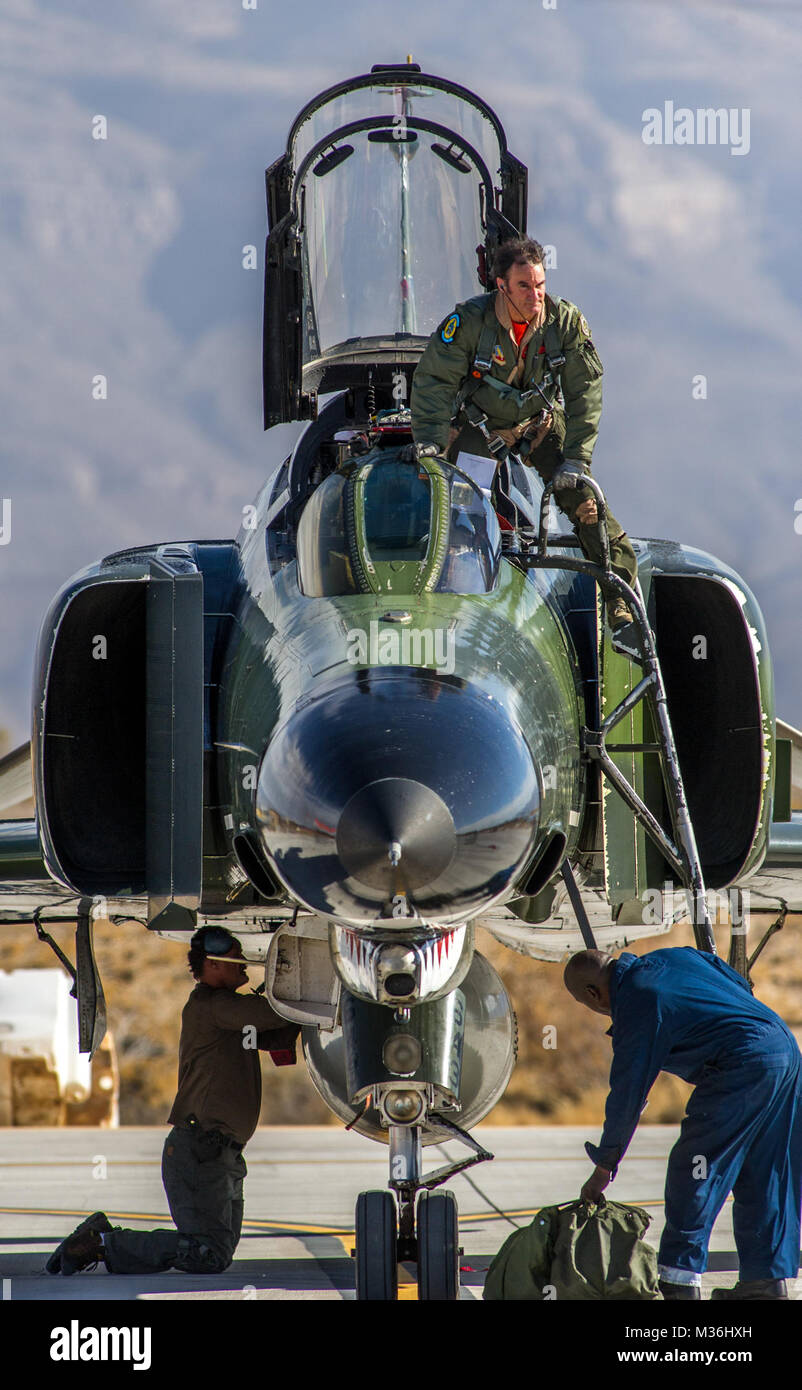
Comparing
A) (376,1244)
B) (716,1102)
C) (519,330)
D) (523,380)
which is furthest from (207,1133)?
(519,330)

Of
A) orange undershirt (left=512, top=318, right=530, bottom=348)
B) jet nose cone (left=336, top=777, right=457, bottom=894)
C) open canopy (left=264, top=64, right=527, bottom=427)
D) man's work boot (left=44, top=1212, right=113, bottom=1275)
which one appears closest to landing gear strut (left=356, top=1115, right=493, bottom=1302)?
jet nose cone (left=336, top=777, right=457, bottom=894)

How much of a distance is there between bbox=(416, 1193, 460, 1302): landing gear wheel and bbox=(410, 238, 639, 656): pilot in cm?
213

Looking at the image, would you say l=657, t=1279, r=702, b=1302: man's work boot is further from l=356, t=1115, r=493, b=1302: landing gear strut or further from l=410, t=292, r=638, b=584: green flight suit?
l=410, t=292, r=638, b=584: green flight suit

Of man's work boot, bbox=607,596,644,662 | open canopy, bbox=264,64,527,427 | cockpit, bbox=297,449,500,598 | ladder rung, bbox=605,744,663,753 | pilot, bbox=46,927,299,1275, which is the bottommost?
pilot, bbox=46,927,299,1275

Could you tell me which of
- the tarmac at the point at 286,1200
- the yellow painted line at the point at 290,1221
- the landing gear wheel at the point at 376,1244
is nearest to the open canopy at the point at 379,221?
the landing gear wheel at the point at 376,1244

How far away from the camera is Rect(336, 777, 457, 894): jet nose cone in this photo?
4109 mm

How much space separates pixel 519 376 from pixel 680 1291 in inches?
134

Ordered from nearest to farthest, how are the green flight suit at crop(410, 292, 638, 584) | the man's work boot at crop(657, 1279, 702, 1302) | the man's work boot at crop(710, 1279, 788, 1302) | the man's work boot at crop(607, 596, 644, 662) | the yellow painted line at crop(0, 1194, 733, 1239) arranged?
the man's work boot at crop(657, 1279, 702, 1302) → the man's work boot at crop(710, 1279, 788, 1302) → the man's work boot at crop(607, 596, 644, 662) → the green flight suit at crop(410, 292, 638, 584) → the yellow painted line at crop(0, 1194, 733, 1239)

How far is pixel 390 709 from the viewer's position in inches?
171

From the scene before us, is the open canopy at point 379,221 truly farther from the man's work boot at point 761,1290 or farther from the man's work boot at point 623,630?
the man's work boot at point 761,1290

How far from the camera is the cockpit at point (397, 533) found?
520 cm

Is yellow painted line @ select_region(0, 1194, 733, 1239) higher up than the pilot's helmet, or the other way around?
the pilot's helmet

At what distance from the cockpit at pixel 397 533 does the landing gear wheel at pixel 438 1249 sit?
212 centimetres
